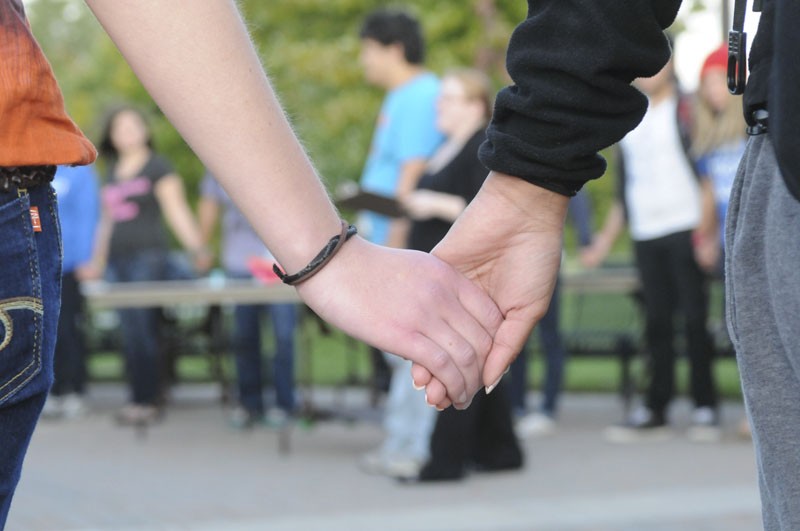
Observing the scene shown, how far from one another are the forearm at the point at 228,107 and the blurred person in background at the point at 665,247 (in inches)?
257

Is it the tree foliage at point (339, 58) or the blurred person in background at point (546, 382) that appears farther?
the tree foliage at point (339, 58)

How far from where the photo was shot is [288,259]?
5.55 ft

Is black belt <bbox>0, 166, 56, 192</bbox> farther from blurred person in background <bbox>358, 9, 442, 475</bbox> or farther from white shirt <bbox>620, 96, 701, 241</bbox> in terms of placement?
white shirt <bbox>620, 96, 701, 241</bbox>

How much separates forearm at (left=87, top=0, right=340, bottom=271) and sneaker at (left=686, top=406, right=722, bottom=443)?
23.0 feet

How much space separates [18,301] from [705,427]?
731 cm

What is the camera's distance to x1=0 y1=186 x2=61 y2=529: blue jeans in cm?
152

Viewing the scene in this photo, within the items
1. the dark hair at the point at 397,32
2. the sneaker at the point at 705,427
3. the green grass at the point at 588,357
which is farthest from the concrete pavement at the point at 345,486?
the dark hair at the point at 397,32

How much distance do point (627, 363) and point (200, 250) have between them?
321 cm

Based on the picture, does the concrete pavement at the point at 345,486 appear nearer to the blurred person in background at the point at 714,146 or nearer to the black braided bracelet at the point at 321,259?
the blurred person in background at the point at 714,146

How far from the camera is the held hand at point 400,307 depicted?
1716 millimetres

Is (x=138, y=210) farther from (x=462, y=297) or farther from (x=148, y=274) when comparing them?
(x=462, y=297)

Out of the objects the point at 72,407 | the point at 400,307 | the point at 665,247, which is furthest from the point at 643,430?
the point at 400,307

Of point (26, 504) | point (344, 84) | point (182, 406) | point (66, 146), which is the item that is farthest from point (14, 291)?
point (344, 84)

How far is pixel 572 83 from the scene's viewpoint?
1.85 meters
